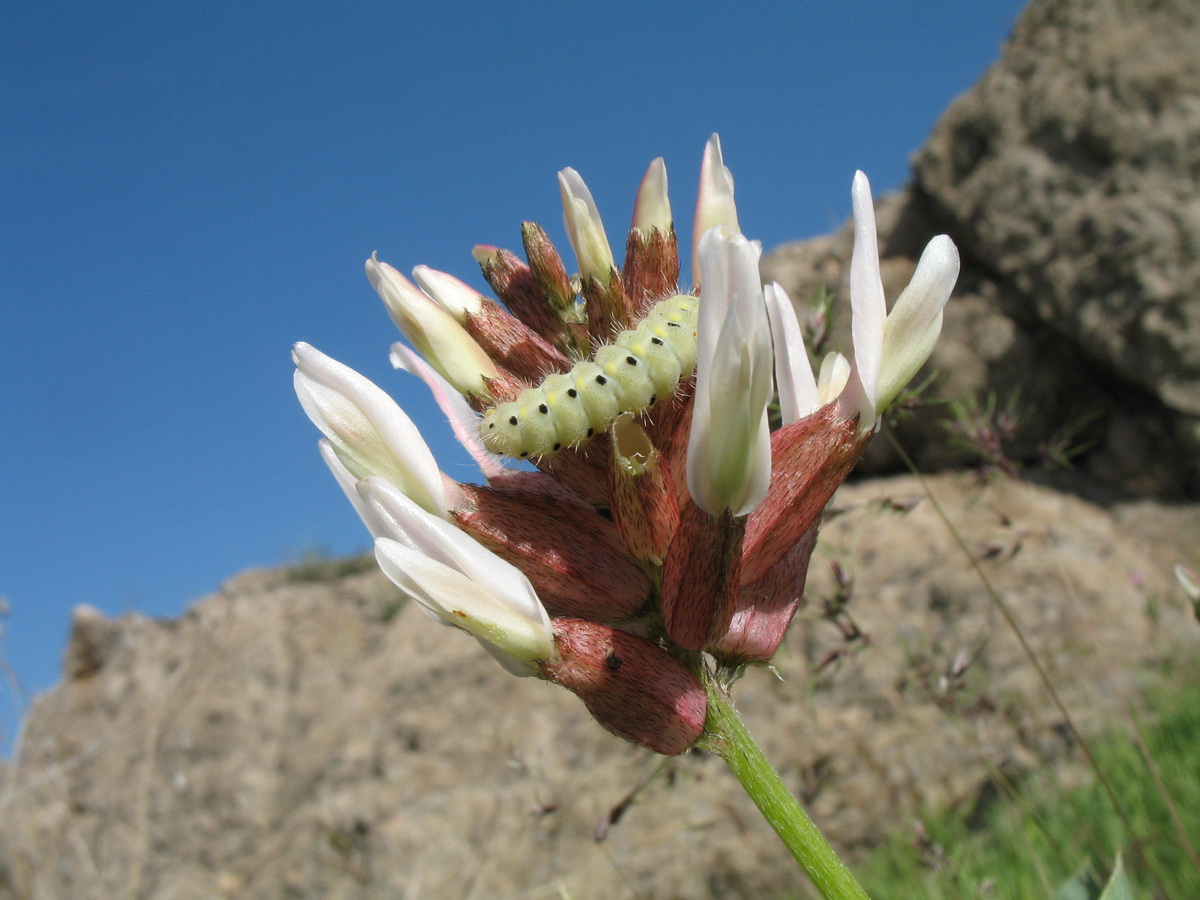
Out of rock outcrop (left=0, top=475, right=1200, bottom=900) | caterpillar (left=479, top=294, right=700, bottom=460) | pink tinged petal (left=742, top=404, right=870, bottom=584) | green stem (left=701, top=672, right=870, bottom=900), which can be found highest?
caterpillar (left=479, top=294, right=700, bottom=460)

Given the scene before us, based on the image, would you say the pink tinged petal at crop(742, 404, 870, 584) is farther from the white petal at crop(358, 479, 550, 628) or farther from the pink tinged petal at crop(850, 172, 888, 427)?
the white petal at crop(358, 479, 550, 628)

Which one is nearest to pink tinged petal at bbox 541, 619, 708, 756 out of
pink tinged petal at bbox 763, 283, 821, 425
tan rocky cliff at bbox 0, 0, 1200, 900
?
pink tinged petal at bbox 763, 283, 821, 425

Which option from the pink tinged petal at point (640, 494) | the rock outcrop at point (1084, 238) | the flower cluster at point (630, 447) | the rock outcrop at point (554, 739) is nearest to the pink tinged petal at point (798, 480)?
the flower cluster at point (630, 447)

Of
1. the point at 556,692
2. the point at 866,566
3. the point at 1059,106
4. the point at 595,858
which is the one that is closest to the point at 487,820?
the point at 595,858

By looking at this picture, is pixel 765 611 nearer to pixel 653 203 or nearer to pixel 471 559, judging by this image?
pixel 471 559

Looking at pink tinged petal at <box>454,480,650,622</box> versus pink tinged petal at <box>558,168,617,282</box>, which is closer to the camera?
pink tinged petal at <box>454,480,650,622</box>

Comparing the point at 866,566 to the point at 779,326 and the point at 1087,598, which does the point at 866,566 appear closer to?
the point at 1087,598

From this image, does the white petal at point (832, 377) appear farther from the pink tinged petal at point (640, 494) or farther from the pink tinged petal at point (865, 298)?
the pink tinged petal at point (640, 494)
